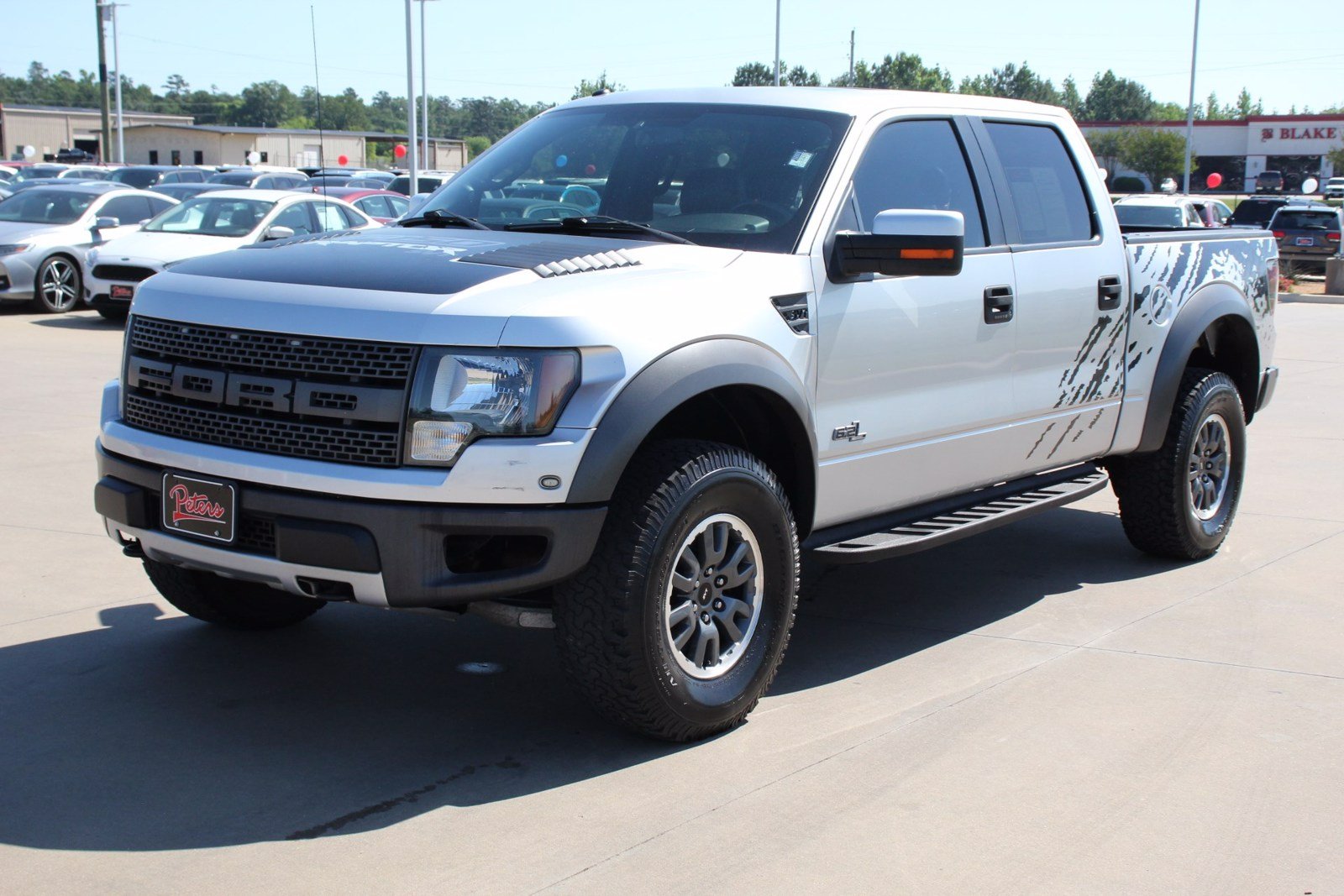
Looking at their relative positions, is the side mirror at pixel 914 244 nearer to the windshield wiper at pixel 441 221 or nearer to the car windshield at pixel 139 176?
the windshield wiper at pixel 441 221

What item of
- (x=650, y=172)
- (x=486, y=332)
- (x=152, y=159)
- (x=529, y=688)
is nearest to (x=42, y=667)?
(x=529, y=688)

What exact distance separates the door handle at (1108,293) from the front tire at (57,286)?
14.6 m

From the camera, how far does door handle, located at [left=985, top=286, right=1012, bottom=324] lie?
5.24 metres

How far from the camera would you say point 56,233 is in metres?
17.4

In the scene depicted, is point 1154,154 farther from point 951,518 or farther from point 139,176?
point 951,518

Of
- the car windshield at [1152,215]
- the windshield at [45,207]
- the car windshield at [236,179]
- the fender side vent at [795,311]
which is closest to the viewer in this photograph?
the fender side vent at [795,311]

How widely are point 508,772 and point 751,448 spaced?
53.1 inches

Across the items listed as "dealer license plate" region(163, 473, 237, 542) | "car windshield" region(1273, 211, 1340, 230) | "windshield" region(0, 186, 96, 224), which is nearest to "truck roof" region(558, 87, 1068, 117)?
"dealer license plate" region(163, 473, 237, 542)

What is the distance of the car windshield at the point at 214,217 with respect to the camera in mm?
16766

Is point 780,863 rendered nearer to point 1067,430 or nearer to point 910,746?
point 910,746

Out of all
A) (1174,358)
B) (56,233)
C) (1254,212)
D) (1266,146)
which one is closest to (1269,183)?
(1266,146)

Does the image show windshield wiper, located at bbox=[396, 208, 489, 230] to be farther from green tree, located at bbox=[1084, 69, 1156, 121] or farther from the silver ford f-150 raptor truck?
green tree, located at bbox=[1084, 69, 1156, 121]

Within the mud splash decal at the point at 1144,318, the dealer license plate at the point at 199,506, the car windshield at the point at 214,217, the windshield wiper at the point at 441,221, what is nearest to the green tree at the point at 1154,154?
the car windshield at the point at 214,217

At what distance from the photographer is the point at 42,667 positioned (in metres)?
4.86
